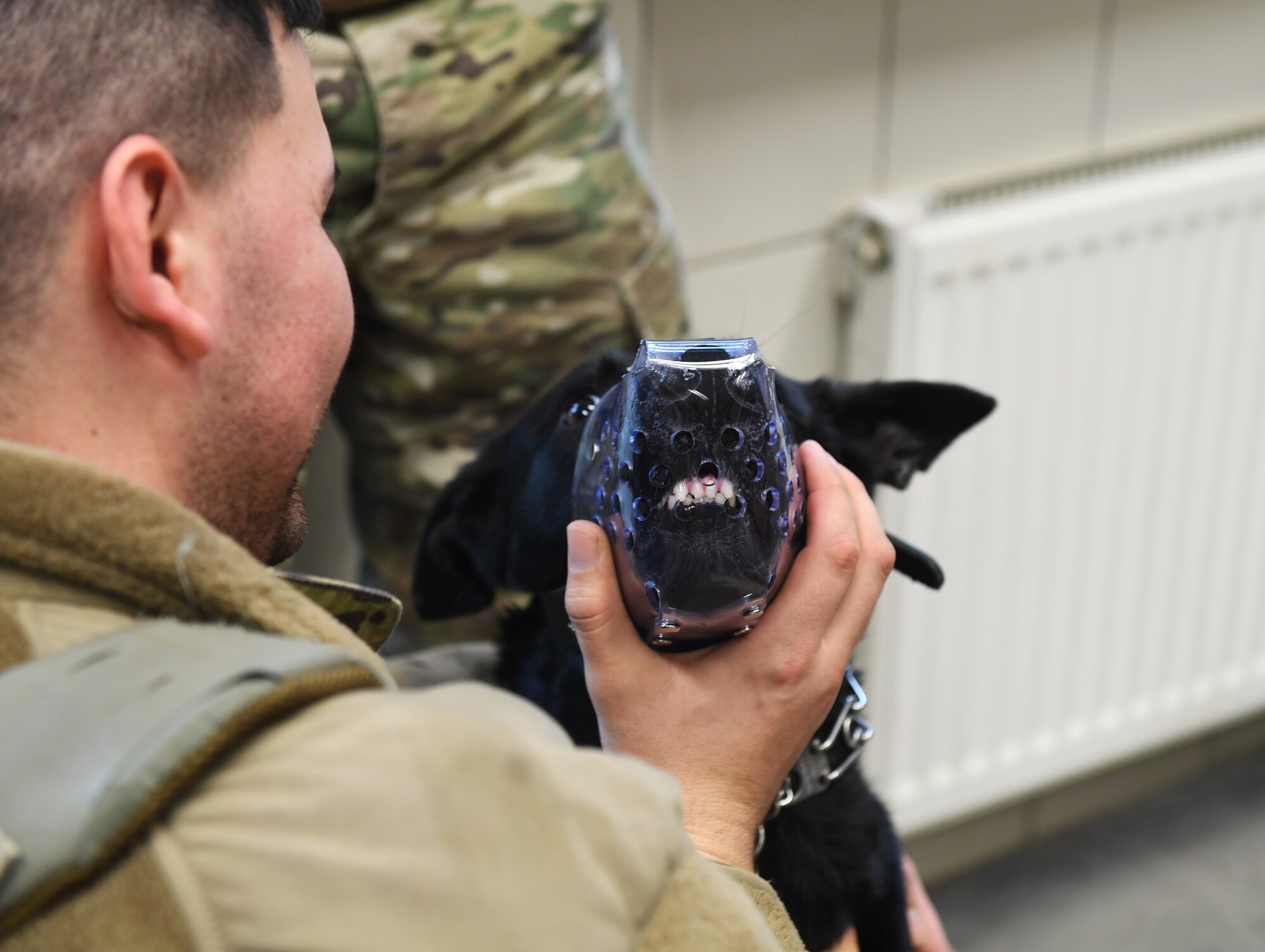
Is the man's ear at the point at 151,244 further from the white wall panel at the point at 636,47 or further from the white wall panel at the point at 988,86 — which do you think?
the white wall panel at the point at 988,86

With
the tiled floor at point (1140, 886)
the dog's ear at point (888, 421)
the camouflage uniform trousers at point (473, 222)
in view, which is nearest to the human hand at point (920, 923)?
the dog's ear at point (888, 421)

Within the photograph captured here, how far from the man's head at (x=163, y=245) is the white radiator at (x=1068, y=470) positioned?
1.18m

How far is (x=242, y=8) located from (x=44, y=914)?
465 mm

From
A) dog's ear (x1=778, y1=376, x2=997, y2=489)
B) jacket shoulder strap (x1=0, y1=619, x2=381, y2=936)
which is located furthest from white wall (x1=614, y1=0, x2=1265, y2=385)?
jacket shoulder strap (x1=0, y1=619, x2=381, y2=936)

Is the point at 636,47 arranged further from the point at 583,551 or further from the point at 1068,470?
the point at 583,551

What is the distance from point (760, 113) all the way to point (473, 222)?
616 mm

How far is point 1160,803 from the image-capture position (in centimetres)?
240

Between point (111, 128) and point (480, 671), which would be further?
point (480, 671)

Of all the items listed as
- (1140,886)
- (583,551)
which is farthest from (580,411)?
(1140,886)

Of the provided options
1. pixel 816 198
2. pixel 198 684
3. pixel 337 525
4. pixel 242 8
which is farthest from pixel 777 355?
pixel 198 684

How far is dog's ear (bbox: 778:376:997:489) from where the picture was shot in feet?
3.32

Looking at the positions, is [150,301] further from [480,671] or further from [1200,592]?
[1200,592]

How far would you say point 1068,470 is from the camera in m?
1.89

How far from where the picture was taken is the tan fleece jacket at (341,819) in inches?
17.6
